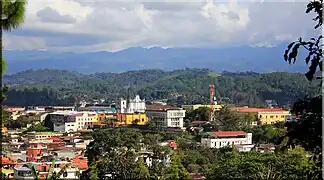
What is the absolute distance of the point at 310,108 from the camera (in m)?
2.71

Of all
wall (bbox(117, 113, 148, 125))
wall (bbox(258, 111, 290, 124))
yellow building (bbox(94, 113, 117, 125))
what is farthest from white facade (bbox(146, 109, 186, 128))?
wall (bbox(258, 111, 290, 124))

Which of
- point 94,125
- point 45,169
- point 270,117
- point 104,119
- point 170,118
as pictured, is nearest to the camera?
point 45,169

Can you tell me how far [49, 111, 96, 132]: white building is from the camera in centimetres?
4006

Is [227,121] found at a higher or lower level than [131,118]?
higher

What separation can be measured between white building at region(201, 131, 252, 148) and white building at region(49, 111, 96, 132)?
47.7 feet

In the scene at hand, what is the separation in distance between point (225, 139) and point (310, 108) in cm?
2504

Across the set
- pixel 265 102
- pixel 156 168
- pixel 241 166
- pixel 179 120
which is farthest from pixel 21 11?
pixel 265 102

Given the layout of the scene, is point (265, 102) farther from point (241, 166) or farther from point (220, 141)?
point (241, 166)

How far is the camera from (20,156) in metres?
21.2

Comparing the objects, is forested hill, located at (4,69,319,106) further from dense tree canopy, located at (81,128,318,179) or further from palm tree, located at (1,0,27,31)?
palm tree, located at (1,0,27,31)

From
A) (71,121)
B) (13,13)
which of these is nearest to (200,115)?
(71,121)

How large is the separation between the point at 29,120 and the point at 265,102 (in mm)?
28184

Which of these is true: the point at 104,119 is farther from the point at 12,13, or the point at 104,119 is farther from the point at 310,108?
the point at 310,108

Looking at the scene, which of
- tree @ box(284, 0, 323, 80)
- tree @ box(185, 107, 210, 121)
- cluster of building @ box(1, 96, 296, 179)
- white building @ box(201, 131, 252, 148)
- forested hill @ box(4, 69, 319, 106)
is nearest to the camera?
tree @ box(284, 0, 323, 80)
